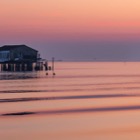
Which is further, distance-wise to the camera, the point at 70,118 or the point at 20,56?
the point at 20,56

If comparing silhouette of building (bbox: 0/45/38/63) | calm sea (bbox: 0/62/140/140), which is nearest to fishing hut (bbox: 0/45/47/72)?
silhouette of building (bbox: 0/45/38/63)

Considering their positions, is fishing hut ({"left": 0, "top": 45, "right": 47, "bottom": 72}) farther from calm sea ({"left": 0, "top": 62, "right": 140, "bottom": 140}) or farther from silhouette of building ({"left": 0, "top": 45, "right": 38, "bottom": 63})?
calm sea ({"left": 0, "top": 62, "right": 140, "bottom": 140})

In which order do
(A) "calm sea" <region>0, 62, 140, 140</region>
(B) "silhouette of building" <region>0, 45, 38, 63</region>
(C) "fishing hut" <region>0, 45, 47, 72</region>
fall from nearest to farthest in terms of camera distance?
(A) "calm sea" <region>0, 62, 140, 140</region>, (B) "silhouette of building" <region>0, 45, 38, 63</region>, (C) "fishing hut" <region>0, 45, 47, 72</region>

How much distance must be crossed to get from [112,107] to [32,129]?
9.47 metres

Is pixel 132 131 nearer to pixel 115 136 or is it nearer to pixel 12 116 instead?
pixel 115 136

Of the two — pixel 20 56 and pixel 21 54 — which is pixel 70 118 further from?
pixel 20 56

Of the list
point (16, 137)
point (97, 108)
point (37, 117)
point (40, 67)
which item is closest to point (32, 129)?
point (16, 137)

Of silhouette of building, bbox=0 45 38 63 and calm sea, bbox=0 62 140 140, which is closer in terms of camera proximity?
calm sea, bbox=0 62 140 140

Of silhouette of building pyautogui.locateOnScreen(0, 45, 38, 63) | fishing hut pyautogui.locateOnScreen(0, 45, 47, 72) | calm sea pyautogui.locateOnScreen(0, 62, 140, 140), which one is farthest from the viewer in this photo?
fishing hut pyautogui.locateOnScreen(0, 45, 47, 72)

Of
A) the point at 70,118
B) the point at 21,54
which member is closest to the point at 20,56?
the point at 21,54

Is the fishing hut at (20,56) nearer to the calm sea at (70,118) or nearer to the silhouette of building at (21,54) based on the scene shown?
the silhouette of building at (21,54)

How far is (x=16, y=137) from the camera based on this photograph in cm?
1880

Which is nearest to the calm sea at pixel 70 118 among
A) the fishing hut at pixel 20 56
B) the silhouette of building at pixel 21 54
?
the silhouette of building at pixel 21 54

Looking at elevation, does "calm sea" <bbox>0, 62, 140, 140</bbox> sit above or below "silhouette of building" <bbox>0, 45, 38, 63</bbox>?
below
